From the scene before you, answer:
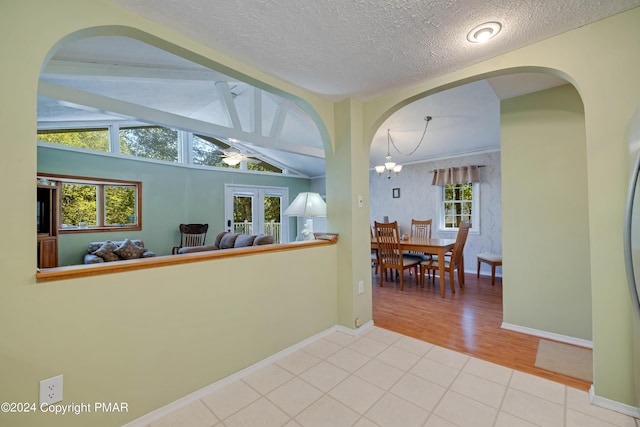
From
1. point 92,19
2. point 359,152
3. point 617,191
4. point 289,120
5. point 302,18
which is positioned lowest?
point 617,191

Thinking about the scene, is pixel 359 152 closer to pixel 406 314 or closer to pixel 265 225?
pixel 406 314

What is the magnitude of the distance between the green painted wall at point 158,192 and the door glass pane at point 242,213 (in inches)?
14.9

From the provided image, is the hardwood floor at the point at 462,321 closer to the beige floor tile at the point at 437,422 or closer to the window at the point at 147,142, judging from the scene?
the beige floor tile at the point at 437,422

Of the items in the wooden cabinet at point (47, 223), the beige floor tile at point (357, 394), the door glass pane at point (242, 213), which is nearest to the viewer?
the beige floor tile at point (357, 394)

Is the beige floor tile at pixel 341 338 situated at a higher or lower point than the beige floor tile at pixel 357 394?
lower

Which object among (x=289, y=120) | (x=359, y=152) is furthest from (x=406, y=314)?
(x=289, y=120)

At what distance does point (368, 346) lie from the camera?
2.35m

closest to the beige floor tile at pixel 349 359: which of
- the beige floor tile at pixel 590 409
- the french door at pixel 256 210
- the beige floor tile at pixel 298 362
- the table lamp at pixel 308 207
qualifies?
the beige floor tile at pixel 298 362

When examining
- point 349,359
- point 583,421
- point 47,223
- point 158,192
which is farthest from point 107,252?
point 583,421

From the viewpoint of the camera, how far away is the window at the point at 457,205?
514 centimetres

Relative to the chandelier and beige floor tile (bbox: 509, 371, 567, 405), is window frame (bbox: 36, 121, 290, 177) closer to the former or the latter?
the chandelier

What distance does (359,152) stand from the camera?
267 cm

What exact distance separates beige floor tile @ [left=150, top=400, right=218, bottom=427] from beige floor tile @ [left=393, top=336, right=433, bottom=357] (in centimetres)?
154

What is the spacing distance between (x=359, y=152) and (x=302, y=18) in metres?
1.37
